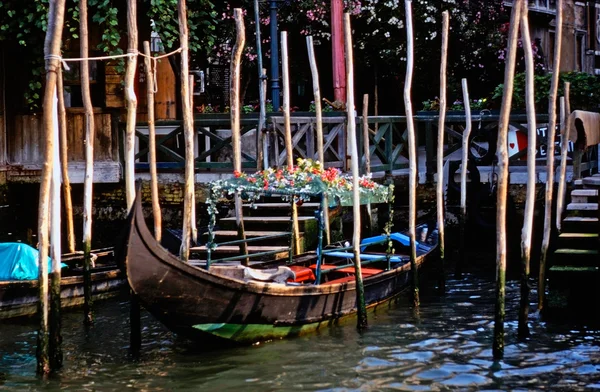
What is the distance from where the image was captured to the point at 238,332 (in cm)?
1005

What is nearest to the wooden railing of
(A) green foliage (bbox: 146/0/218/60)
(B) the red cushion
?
(A) green foliage (bbox: 146/0/218/60)

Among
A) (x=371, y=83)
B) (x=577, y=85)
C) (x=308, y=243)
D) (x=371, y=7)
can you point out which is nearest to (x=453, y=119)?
(x=577, y=85)

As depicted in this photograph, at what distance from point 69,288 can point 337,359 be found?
3.57 metres

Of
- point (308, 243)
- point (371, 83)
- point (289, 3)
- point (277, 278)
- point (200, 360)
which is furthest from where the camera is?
point (371, 83)

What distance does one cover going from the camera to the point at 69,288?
12.1 metres

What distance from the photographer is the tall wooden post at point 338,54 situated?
17000 millimetres

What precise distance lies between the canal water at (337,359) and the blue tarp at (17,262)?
20.9 inches

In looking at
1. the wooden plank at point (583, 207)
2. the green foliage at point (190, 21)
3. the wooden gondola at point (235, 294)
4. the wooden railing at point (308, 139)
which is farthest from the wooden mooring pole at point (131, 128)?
the green foliage at point (190, 21)

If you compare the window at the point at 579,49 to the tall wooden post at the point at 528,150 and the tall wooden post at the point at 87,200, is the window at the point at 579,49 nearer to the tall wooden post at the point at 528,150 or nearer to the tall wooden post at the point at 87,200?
the tall wooden post at the point at 87,200

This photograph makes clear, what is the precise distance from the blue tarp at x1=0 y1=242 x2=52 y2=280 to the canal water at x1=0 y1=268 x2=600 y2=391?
0.53 m

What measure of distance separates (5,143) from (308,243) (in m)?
→ 4.90

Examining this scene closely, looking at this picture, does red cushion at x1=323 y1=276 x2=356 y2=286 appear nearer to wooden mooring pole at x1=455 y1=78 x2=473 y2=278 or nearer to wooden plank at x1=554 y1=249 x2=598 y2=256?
wooden plank at x1=554 y1=249 x2=598 y2=256

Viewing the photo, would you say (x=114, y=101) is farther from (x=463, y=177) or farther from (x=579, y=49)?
(x=579, y=49)

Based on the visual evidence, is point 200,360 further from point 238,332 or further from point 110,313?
point 110,313
